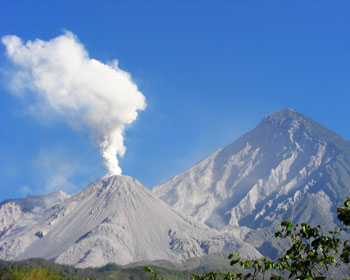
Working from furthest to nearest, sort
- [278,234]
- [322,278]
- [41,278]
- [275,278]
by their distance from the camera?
[41,278]
[278,234]
[275,278]
[322,278]

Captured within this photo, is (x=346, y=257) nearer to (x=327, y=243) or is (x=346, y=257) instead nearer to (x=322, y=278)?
(x=327, y=243)

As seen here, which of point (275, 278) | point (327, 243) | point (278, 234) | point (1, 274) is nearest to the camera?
point (275, 278)

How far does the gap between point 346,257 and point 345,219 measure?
252 centimetres

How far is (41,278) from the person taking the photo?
346 ft

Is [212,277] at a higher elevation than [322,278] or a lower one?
higher

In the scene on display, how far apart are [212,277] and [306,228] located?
5498 mm

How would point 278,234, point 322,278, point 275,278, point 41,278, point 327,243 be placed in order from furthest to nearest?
point 41,278 → point 278,234 → point 327,243 → point 275,278 → point 322,278

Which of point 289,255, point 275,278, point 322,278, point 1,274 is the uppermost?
point 1,274

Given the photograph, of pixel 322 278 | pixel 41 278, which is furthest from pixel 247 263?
pixel 41 278

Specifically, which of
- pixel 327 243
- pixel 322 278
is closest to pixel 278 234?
pixel 327 243

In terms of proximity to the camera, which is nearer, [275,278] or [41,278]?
[275,278]

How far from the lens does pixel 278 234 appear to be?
78.7 feet

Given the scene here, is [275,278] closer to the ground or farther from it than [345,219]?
closer to the ground

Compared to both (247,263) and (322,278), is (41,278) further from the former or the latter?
(322,278)
